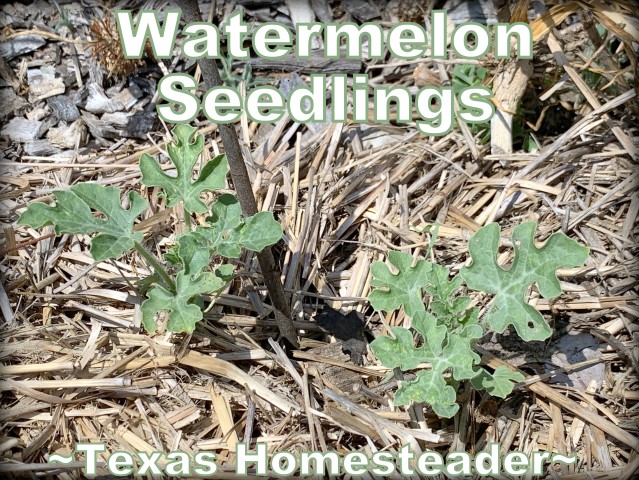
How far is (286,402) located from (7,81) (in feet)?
5.96

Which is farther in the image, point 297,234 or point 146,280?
point 297,234

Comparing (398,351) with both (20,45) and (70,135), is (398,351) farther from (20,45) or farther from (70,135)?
(20,45)

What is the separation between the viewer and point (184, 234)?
6.37ft

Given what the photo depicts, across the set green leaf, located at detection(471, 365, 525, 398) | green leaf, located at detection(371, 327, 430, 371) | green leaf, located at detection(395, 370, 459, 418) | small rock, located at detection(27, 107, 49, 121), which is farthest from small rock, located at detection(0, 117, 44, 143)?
green leaf, located at detection(471, 365, 525, 398)

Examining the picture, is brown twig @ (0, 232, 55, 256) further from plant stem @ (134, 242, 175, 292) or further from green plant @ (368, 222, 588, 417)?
green plant @ (368, 222, 588, 417)

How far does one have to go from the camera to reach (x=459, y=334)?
1991mm

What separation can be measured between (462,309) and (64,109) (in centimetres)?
184

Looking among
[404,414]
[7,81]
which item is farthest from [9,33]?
[404,414]

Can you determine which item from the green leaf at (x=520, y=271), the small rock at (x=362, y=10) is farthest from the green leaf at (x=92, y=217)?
the small rock at (x=362, y=10)

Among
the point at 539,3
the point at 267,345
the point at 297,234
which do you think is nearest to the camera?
the point at 267,345

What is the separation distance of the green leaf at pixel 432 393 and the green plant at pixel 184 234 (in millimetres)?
511

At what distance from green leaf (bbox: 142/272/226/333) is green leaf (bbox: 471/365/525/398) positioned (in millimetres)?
739

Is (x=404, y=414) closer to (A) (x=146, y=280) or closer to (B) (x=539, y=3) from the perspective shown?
(A) (x=146, y=280)

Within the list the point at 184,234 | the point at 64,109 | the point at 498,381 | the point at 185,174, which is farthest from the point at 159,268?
the point at 64,109
